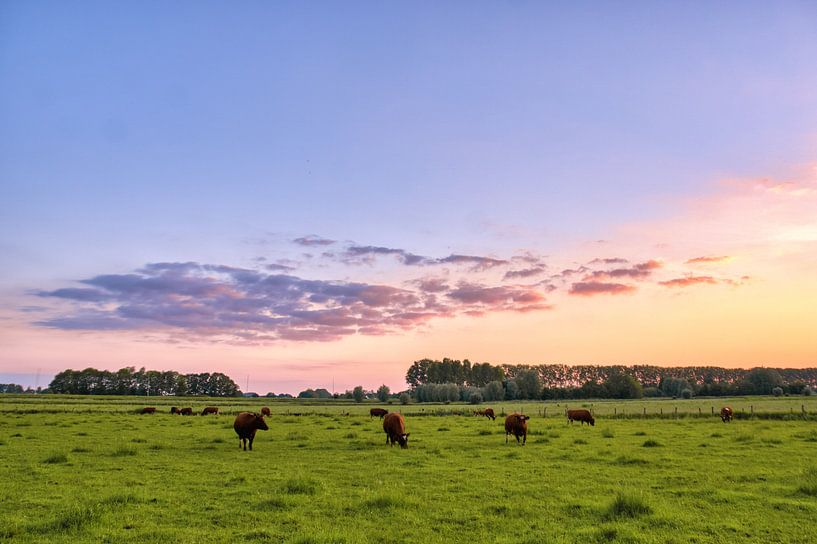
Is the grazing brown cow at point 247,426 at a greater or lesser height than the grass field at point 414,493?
greater

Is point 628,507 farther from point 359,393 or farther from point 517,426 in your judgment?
point 359,393

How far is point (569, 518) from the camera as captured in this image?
41.7ft

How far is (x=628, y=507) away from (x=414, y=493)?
6.11 m

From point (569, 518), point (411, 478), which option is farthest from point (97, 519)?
point (569, 518)

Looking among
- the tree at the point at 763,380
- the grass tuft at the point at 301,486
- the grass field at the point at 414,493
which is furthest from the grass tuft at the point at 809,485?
the tree at the point at 763,380

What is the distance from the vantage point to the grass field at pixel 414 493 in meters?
11.5

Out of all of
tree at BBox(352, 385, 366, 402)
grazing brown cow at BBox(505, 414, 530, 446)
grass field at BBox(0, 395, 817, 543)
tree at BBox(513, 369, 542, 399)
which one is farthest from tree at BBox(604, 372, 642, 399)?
grazing brown cow at BBox(505, 414, 530, 446)

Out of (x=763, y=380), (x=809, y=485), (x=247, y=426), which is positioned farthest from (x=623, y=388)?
(x=809, y=485)

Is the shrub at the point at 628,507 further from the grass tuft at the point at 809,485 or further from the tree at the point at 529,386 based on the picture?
the tree at the point at 529,386

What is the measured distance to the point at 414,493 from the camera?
15.5 m

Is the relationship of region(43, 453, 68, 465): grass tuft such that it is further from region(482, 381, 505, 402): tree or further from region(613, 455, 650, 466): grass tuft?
region(482, 381, 505, 402): tree

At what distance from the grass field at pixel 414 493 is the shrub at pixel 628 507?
44 mm

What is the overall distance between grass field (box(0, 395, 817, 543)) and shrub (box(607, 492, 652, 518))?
44 mm

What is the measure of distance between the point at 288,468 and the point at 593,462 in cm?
1297
